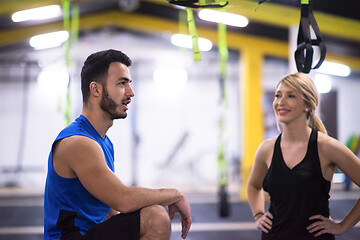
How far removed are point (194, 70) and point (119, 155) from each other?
275cm

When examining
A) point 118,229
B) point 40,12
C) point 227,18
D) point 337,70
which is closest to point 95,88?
point 118,229

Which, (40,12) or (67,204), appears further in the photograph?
(40,12)

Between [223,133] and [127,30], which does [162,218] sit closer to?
[223,133]

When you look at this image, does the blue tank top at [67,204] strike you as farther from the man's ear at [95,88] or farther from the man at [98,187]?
the man's ear at [95,88]

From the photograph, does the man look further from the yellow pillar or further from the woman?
the yellow pillar

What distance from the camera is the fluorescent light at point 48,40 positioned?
7855mm

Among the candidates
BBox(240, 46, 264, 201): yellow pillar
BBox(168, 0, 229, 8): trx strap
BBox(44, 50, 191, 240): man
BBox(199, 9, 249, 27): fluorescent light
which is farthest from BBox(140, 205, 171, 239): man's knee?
BBox(240, 46, 264, 201): yellow pillar

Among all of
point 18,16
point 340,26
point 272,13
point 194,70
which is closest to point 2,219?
point 18,16

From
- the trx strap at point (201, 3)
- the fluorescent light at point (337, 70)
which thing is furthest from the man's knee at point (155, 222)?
the fluorescent light at point (337, 70)

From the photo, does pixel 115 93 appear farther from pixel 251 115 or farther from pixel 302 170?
pixel 251 115

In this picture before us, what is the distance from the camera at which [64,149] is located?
153 cm

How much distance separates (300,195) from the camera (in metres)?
1.71

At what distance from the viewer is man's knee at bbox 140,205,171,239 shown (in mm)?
1459

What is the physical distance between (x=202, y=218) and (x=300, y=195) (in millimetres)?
3723
